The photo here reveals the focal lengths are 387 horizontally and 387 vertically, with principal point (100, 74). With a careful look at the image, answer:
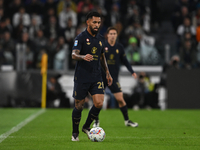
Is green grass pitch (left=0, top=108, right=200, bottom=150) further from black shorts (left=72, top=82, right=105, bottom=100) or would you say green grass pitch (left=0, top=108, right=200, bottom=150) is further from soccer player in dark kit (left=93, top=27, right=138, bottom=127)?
black shorts (left=72, top=82, right=105, bottom=100)

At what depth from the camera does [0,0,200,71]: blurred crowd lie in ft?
49.2

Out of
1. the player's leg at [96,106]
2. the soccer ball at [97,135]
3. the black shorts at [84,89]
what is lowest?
the soccer ball at [97,135]

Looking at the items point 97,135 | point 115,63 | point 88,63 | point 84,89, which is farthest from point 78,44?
point 115,63

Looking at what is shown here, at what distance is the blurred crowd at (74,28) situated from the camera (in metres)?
15.0

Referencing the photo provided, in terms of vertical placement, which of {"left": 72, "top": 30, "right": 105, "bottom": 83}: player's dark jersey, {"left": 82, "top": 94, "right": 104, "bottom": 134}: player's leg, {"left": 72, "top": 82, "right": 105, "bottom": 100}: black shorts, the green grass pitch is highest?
{"left": 72, "top": 30, "right": 105, "bottom": 83}: player's dark jersey

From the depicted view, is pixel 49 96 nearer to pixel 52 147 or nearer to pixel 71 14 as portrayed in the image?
pixel 71 14

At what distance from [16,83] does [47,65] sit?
4.62ft

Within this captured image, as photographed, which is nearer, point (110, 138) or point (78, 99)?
point (78, 99)

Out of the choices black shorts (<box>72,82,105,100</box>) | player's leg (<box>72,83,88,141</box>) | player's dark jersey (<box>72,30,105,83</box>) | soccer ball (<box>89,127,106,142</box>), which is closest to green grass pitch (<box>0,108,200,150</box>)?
soccer ball (<box>89,127,106,142</box>)

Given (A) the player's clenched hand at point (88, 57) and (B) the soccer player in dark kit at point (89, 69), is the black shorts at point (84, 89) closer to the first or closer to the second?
(B) the soccer player in dark kit at point (89, 69)

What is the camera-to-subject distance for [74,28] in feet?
55.1

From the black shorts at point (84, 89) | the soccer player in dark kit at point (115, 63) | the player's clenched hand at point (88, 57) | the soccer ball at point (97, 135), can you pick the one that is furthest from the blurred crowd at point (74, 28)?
the player's clenched hand at point (88, 57)

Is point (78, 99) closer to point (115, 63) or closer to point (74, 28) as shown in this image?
point (115, 63)

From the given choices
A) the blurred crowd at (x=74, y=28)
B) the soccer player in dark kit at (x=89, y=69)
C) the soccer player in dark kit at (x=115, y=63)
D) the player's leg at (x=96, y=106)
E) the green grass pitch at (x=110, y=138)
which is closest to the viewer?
the green grass pitch at (x=110, y=138)
